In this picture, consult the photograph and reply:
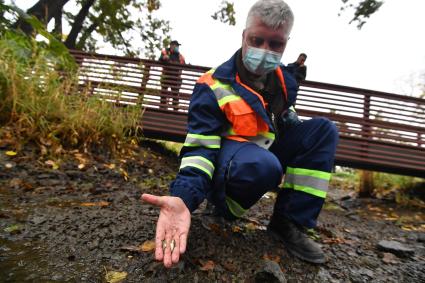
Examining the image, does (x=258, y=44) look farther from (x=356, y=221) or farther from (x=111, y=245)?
(x=356, y=221)

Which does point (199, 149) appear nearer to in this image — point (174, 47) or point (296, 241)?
point (296, 241)

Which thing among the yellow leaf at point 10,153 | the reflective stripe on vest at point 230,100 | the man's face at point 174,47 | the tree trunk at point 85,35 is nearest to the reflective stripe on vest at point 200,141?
the reflective stripe on vest at point 230,100

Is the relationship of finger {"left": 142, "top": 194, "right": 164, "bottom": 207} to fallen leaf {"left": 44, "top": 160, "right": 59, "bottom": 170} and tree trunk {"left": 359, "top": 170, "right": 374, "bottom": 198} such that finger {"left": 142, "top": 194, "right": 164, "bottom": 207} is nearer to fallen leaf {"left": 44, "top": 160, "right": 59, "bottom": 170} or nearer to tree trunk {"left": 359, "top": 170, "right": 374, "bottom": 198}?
fallen leaf {"left": 44, "top": 160, "right": 59, "bottom": 170}

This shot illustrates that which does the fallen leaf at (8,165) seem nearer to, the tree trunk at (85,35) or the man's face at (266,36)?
the man's face at (266,36)

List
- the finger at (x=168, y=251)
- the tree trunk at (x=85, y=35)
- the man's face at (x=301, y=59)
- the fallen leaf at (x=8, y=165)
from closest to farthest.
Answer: the finger at (x=168, y=251)
the fallen leaf at (x=8, y=165)
the man's face at (x=301, y=59)
the tree trunk at (x=85, y=35)

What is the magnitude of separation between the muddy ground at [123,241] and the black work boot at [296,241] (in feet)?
0.14

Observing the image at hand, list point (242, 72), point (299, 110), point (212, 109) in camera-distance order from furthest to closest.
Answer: point (299, 110) → point (242, 72) → point (212, 109)

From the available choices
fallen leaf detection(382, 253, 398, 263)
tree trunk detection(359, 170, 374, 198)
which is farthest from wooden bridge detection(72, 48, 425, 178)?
fallen leaf detection(382, 253, 398, 263)

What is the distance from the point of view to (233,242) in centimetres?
163

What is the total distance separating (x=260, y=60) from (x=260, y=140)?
0.43m

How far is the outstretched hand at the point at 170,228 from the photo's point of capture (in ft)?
3.50

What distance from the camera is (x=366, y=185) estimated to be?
4.88 m

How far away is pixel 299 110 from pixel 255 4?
3.25 m

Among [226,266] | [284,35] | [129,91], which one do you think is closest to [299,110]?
[129,91]
